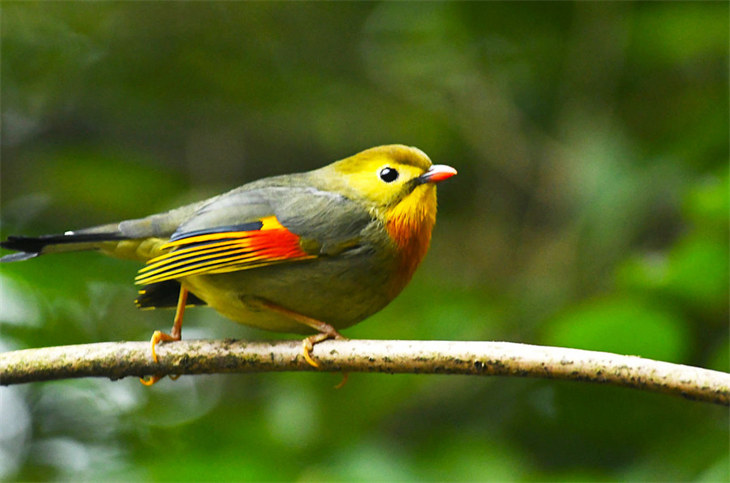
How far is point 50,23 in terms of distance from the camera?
257 inches

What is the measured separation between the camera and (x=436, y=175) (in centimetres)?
362

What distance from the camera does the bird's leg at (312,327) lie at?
306 cm

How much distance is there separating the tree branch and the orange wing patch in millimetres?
316

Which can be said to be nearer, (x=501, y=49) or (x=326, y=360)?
(x=326, y=360)

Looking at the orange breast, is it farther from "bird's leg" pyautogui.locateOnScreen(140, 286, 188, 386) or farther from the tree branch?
"bird's leg" pyautogui.locateOnScreen(140, 286, 188, 386)

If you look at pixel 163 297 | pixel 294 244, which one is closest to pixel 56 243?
pixel 163 297

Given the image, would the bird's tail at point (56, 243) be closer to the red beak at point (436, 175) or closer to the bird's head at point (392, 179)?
the bird's head at point (392, 179)

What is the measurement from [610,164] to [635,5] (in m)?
1.36

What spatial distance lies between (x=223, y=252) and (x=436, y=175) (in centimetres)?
97

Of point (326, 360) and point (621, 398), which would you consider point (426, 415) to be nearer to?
point (621, 398)

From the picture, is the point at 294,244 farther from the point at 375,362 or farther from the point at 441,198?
the point at 441,198

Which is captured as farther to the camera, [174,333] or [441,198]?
[441,198]

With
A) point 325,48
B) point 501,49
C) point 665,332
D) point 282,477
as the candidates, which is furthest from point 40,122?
point 665,332

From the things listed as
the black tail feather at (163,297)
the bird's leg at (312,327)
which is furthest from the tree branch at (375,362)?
the black tail feather at (163,297)
